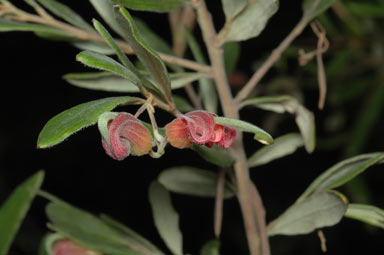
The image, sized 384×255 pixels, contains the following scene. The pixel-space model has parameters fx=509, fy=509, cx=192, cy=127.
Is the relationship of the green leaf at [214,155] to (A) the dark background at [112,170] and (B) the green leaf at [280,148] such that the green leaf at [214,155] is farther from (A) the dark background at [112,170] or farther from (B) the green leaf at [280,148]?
(A) the dark background at [112,170]

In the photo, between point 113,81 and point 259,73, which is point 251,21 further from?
point 113,81

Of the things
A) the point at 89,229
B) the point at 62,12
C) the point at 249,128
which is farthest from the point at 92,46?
the point at 249,128

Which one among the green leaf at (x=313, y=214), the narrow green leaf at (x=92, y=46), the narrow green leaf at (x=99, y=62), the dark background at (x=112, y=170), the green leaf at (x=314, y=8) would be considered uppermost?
the narrow green leaf at (x=99, y=62)

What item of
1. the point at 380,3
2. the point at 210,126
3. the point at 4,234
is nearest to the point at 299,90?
the point at 380,3

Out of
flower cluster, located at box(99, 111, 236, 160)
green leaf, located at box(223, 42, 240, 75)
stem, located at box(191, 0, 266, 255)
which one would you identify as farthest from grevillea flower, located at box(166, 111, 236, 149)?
green leaf, located at box(223, 42, 240, 75)

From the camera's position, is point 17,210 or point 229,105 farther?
point 17,210

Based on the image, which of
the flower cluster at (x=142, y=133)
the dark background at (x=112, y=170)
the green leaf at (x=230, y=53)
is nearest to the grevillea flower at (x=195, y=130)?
the flower cluster at (x=142, y=133)
